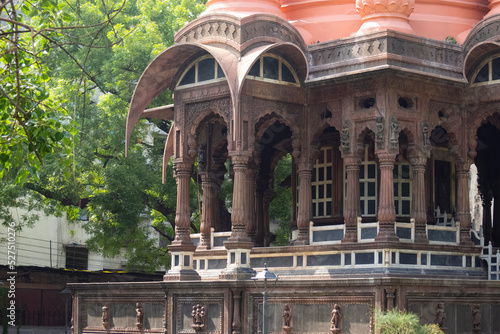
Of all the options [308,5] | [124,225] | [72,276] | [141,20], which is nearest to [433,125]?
[308,5]

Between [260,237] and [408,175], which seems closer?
[408,175]

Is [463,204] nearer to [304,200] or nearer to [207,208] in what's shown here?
[304,200]

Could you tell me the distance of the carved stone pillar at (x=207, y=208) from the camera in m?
23.2

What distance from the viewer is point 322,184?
2317 centimetres

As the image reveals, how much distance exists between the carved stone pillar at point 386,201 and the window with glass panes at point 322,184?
2821 millimetres

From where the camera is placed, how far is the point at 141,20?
3127 centimetres

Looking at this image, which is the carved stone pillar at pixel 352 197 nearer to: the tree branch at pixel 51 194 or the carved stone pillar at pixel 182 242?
the carved stone pillar at pixel 182 242

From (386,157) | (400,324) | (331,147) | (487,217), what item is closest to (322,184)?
(331,147)

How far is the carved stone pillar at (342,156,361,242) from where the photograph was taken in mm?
20734

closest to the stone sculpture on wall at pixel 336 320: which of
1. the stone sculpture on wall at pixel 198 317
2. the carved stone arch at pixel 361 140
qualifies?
the stone sculpture on wall at pixel 198 317

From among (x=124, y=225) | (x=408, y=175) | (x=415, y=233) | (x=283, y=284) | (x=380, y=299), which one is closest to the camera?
(x=380, y=299)

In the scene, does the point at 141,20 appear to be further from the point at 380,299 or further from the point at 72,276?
the point at 380,299

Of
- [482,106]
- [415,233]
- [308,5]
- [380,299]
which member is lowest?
[380,299]

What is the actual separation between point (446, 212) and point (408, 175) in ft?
4.67
